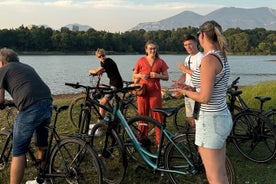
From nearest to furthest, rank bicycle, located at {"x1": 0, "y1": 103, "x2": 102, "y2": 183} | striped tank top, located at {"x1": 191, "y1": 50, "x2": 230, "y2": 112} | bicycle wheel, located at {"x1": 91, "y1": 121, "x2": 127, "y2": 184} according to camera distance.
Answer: striped tank top, located at {"x1": 191, "y1": 50, "x2": 230, "y2": 112} < bicycle, located at {"x1": 0, "y1": 103, "x2": 102, "y2": 183} < bicycle wheel, located at {"x1": 91, "y1": 121, "x2": 127, "y2": 184}

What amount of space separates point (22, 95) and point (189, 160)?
210 cm

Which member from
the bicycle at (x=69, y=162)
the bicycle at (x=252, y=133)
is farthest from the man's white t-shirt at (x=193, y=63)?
the bicycle at (x=69, y=162)

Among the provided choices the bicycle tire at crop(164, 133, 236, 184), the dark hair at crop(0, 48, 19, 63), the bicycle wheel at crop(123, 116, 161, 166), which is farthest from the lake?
the bicycle tire at crop(164, 133, 236, 184)

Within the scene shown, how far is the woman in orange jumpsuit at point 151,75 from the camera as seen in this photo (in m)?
6.16

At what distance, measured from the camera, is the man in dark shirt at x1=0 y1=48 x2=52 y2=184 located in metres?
4.41

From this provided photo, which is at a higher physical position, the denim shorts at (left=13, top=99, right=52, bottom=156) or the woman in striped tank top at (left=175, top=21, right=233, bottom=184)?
the woman in striped tank top at (left=175, top=21, right=233, bottom=184)

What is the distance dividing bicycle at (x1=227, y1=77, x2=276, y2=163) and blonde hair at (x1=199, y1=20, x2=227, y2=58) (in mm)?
2845

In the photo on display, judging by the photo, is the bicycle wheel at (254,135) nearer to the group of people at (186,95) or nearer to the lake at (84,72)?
the group of people at (186,95)

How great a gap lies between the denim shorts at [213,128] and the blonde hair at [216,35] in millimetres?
553

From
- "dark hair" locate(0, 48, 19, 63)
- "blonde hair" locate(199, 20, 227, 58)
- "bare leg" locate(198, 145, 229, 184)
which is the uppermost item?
"blonde hair" locate(199, 20, 227, 58)

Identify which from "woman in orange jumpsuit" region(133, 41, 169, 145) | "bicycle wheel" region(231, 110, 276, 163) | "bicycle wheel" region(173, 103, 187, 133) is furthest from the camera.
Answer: "bicycle wheel" region(173, 103, 187, 133)

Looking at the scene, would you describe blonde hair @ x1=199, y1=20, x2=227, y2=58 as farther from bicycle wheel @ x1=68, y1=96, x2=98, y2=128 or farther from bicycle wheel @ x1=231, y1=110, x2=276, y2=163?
bicycle wheel @ x1=68, y1=96, x2=98, y2=128

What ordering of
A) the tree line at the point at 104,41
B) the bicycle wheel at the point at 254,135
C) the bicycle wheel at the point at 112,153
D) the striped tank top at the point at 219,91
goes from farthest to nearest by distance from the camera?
the tree line at the point at 104,41
the bicycle wheel at the point at 254,135
the bicycle wheel at the point at 112,153
the striped tank top at the point at 219,91

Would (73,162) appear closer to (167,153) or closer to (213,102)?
(167,153)
